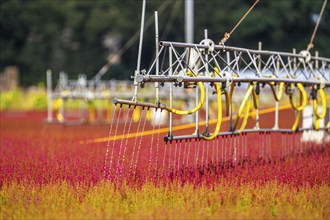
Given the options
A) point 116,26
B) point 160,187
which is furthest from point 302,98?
point 116,26

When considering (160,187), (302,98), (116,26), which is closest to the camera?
(160,187)

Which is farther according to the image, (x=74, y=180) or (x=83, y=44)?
(x=83, y=44)

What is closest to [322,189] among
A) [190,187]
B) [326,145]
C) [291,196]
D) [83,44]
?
[291,196]

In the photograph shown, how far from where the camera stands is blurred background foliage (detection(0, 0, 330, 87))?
6456cm

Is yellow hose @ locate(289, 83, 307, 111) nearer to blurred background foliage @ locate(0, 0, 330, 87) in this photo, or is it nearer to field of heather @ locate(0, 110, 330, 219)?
field of heather @ locate(0, 110, 330, 219)

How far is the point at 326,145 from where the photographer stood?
18.9 meters

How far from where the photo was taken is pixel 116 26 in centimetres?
6700

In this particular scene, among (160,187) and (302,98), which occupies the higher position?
(302,98)

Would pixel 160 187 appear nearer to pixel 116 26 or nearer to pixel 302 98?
pixel 302 98

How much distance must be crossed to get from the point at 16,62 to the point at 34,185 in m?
55.5

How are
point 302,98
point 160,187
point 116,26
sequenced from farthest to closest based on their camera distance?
point 116,26
point 302,98
point 160,187

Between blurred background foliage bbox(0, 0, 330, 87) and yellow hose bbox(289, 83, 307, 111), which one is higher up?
blurred background foliage bbox(0, 0, 330, 87)

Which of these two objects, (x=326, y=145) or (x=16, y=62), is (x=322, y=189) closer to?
(x=326, y=145)

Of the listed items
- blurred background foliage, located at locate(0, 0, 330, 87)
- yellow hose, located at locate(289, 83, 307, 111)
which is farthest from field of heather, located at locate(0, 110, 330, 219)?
blurred background foliage, located at locate(0, 0, 330, 87)
